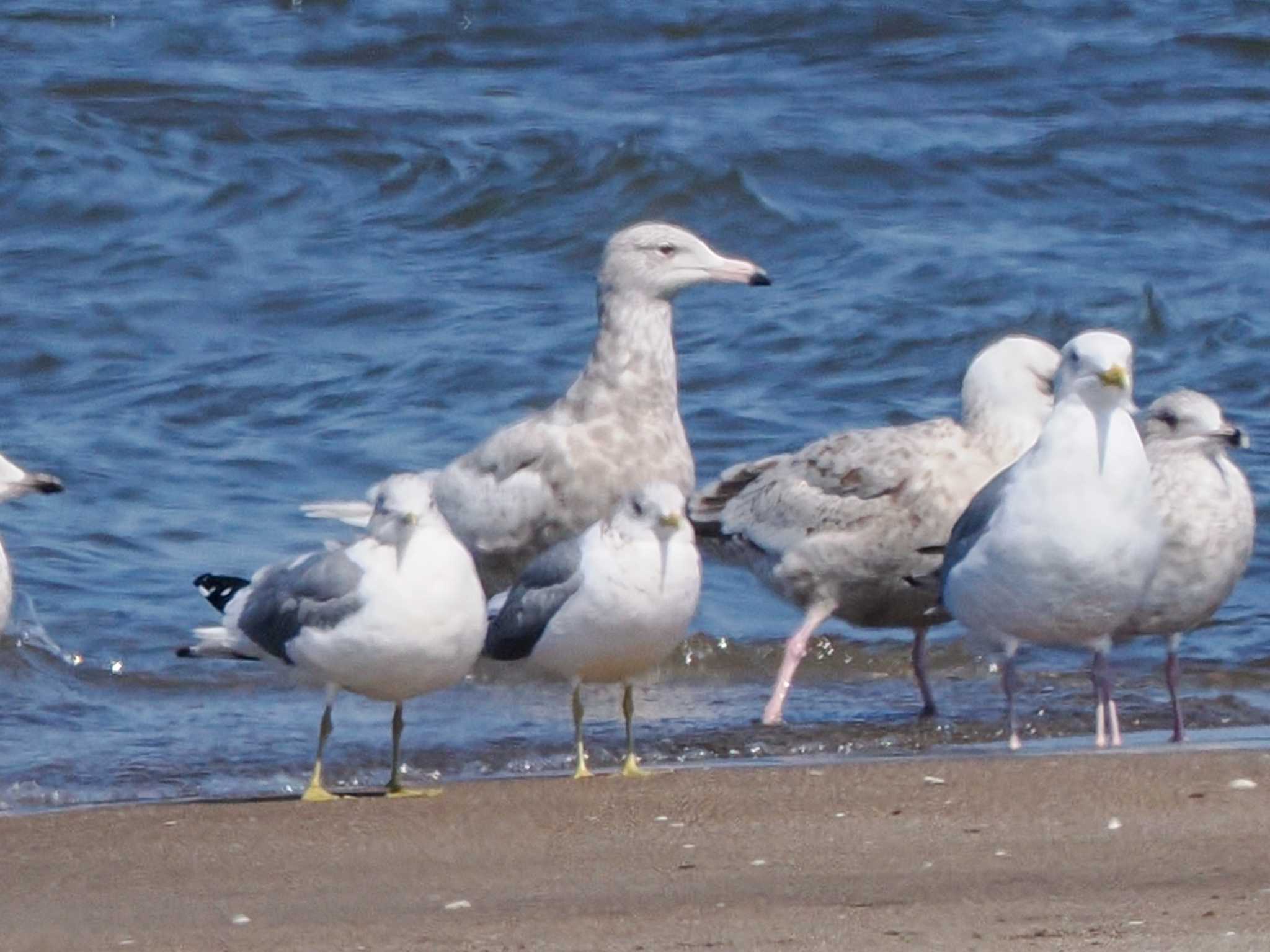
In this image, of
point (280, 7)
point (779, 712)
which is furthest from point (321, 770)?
point (280, 7)

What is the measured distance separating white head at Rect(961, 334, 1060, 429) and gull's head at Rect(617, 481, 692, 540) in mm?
1851

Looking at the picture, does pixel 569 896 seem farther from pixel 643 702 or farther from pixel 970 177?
pixel 970 177

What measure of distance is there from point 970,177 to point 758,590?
6.03 metres

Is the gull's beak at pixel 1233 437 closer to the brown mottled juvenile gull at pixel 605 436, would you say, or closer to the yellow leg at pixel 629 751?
the brown mottled juvenile gull at pixel 605 436

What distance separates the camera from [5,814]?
22.6ft

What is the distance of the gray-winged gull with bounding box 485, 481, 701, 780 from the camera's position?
693 cm

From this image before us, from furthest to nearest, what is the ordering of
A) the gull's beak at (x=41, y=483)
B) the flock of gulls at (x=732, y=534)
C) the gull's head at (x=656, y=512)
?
the gull's beak at (x=41, y=483) < the gull's head at (x=656, y=512) < the flock of gulls at (x=732, y=534)

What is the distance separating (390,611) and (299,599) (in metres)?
0.35

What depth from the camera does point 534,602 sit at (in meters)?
7.16

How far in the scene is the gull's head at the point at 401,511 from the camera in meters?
6.66

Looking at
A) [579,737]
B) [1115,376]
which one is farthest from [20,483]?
[1115,376]

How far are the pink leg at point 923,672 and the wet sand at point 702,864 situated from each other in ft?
5.78

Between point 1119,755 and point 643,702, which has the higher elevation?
point 1119,755

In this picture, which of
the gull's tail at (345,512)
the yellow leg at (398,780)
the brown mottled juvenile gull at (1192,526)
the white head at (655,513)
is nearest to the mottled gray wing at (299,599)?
the yellow leg at (398,780)
